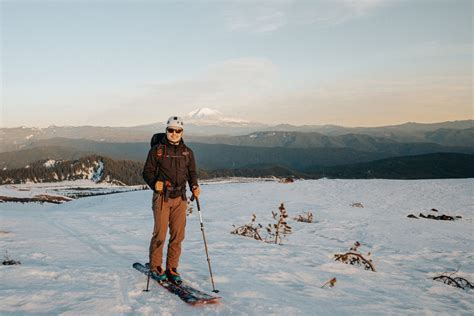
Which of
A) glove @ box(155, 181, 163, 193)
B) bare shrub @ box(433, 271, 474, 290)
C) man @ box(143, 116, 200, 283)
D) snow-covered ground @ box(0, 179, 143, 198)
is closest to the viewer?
glove @ box(155, 181, 163, 193)

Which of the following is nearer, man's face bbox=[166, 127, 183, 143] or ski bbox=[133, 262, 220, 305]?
ski bbox=[133, 262, 220, 305]

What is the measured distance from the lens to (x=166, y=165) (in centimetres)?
685

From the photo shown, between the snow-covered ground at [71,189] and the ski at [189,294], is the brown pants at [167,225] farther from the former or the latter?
the snow-covered ground at [71,189]

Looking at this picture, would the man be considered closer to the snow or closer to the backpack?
the backpack

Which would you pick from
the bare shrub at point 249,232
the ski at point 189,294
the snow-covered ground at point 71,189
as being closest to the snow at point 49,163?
the snow-covered ground at point 71,189

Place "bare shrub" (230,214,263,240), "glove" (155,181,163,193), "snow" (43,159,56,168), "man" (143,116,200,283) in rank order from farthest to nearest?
"snow" (43,159,56,168), "bare shrub" (230,214,263,240), "man" (143,116,200,283), "glove" (155,181,163,193)

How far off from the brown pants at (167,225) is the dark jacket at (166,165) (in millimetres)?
225

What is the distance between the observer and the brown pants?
681 centimetres

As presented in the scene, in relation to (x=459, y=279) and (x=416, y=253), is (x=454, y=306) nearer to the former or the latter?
(x=459, y=279)

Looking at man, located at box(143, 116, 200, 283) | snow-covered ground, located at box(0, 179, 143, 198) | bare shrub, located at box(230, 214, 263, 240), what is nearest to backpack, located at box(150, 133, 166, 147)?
man, located at box(143, 116, 200, 283)

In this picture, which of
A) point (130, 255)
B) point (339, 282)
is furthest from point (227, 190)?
point (339, 282)

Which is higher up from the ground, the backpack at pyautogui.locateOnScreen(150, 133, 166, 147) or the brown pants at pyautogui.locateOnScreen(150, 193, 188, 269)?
the backpack at pyautogui.locateOnScreen(150, 133, 166, 147)

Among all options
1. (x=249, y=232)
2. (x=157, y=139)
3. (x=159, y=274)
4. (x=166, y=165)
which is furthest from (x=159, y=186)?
(x=249, y=232)

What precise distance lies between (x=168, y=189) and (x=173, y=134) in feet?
3.32
